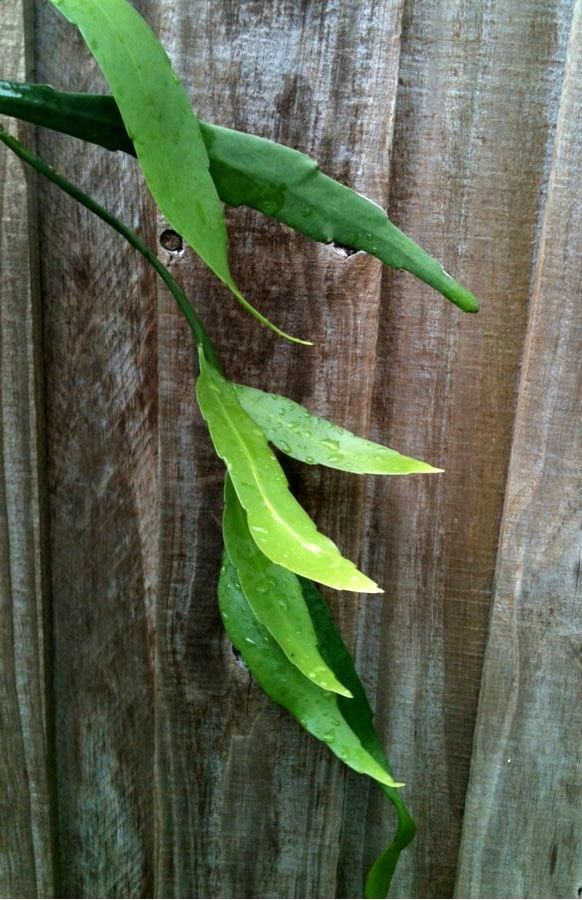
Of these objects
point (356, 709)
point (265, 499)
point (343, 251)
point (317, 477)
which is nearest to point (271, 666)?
point (356, 709)

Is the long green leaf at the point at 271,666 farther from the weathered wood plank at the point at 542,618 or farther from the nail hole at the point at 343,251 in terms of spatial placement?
the nail hole at the point at 343,251

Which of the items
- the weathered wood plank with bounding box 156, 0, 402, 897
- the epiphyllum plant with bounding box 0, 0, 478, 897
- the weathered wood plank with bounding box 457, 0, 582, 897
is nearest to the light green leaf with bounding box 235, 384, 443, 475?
the epiphyllum plant with bounding box 0, 0, 478, 897

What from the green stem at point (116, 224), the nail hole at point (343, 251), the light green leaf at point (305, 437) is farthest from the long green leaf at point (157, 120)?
the nail hole at point (343, 251)

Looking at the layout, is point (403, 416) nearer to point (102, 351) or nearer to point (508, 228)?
point (508, 228)

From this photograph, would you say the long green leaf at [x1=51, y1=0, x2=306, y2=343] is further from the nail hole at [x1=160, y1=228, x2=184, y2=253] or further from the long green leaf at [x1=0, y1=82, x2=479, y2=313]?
the nail hole at [x1=160, y1=228, x2=184, y2=253]

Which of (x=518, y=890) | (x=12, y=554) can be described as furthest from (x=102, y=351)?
(x=518, y=890)
